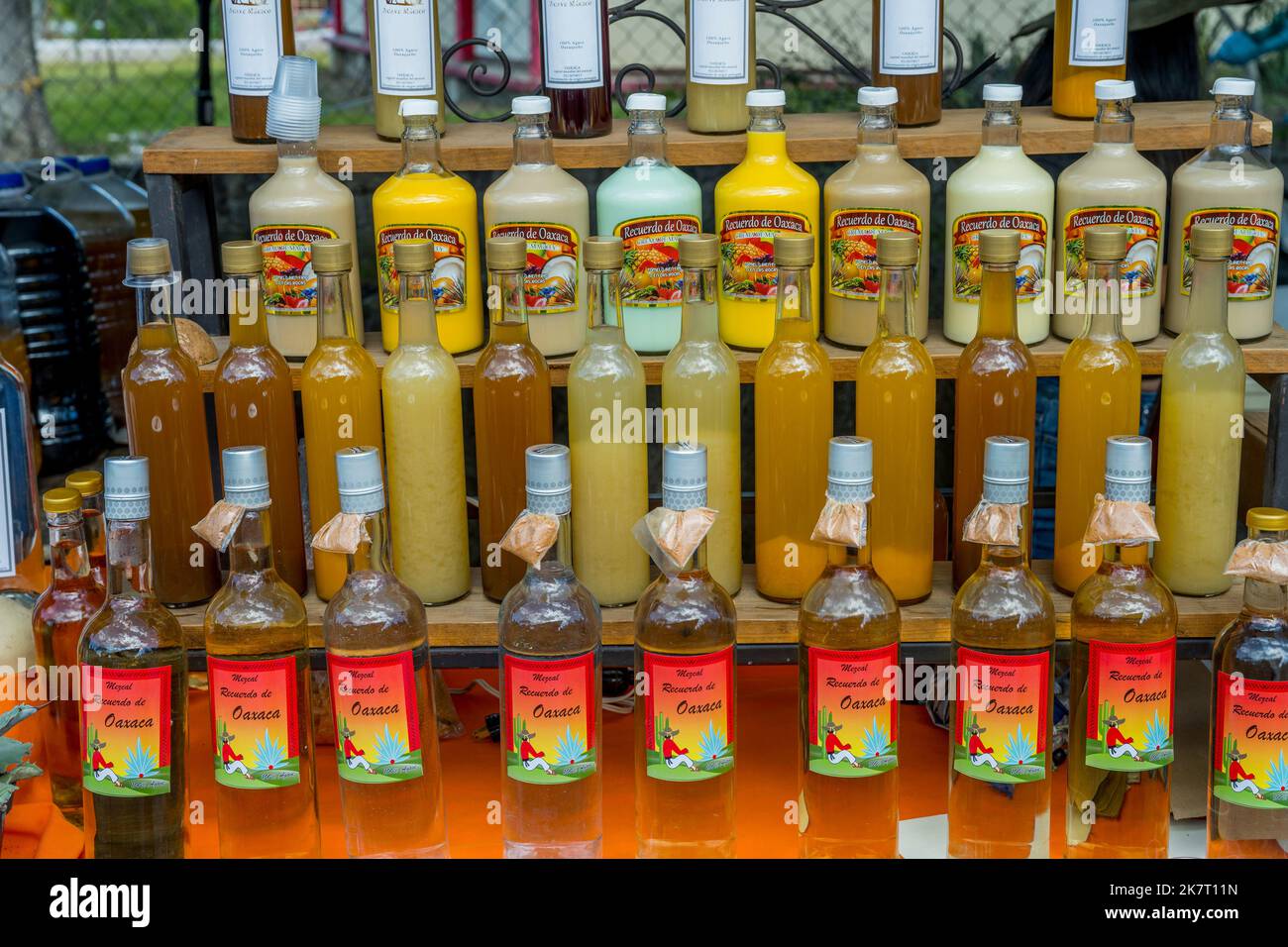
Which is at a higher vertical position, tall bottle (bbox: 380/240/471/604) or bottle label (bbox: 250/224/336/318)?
bottle label (bbox: 250/224/336/318)

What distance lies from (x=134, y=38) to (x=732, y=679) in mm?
7673

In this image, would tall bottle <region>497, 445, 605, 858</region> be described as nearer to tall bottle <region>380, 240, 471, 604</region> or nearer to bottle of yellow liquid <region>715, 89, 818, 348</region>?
tall bottle <region>380, 240, 471, 604</region>

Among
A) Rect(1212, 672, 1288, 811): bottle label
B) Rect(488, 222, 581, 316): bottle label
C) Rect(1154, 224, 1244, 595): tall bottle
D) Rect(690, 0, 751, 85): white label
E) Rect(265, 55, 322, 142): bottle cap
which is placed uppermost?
Rect(690, 0, 751, 85): white label

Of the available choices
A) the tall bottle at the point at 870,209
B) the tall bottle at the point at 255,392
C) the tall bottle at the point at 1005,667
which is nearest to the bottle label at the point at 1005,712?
the tall bottle at the point at 1005,667

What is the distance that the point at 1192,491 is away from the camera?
1.56 meters

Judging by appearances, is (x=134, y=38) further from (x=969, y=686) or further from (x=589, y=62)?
(x=969, y=686)

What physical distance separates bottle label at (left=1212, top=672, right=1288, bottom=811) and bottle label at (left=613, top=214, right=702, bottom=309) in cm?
68

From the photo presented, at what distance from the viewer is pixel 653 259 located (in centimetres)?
159

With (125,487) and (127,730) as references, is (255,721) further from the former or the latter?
(125,487)

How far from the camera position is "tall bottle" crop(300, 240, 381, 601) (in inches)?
59.7

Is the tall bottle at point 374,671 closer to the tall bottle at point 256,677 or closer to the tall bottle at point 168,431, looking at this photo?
the tall bottle at point 256,677

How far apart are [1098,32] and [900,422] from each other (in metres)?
0.54

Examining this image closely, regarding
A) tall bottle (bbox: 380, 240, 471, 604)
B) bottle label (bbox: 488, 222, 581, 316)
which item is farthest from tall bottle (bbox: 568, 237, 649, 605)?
tall bottle (bbox: 380, 240, 471, 604)

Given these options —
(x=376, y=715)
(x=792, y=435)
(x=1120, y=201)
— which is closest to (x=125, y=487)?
(x=376, y=715)
